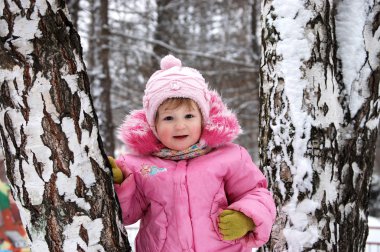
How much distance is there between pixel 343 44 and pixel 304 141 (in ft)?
2.28

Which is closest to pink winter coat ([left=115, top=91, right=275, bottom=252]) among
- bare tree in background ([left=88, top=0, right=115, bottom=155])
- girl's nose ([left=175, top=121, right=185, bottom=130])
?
girl's nose ([left=175, top=121, right=185, bottom=130])

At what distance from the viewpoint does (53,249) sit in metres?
1.64

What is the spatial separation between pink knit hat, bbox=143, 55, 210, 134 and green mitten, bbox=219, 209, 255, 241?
49 cm

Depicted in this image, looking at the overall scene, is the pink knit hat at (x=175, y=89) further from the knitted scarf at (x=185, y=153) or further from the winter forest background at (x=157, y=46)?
the winter forest background at (x=157, y=46)

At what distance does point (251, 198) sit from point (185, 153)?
37 centimetres

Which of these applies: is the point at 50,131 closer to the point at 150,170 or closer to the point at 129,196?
the point at 129,196

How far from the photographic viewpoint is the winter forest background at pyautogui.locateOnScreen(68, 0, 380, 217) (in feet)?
30.6

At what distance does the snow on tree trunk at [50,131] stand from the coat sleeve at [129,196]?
10.7 inches

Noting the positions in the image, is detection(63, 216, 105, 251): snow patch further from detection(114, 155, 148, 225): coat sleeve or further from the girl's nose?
the girl's nose

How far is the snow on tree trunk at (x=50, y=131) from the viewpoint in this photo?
1.53m

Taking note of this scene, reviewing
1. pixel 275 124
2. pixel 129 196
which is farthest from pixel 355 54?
pixel 129 196

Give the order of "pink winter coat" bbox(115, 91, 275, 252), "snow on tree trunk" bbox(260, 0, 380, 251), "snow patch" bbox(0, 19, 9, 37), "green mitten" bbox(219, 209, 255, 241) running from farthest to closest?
"snow on tree trunk" bbox(260, 0, 380, 251), "pink winter coat" bbox(115, 91, 275, 252), "green mitten" bbox(219, 209, 255, 241), "snow patch" bbox(0, 19, 9, 37)

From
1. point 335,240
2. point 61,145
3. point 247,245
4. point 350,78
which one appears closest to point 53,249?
point 61,145

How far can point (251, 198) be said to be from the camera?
6.56 feet
